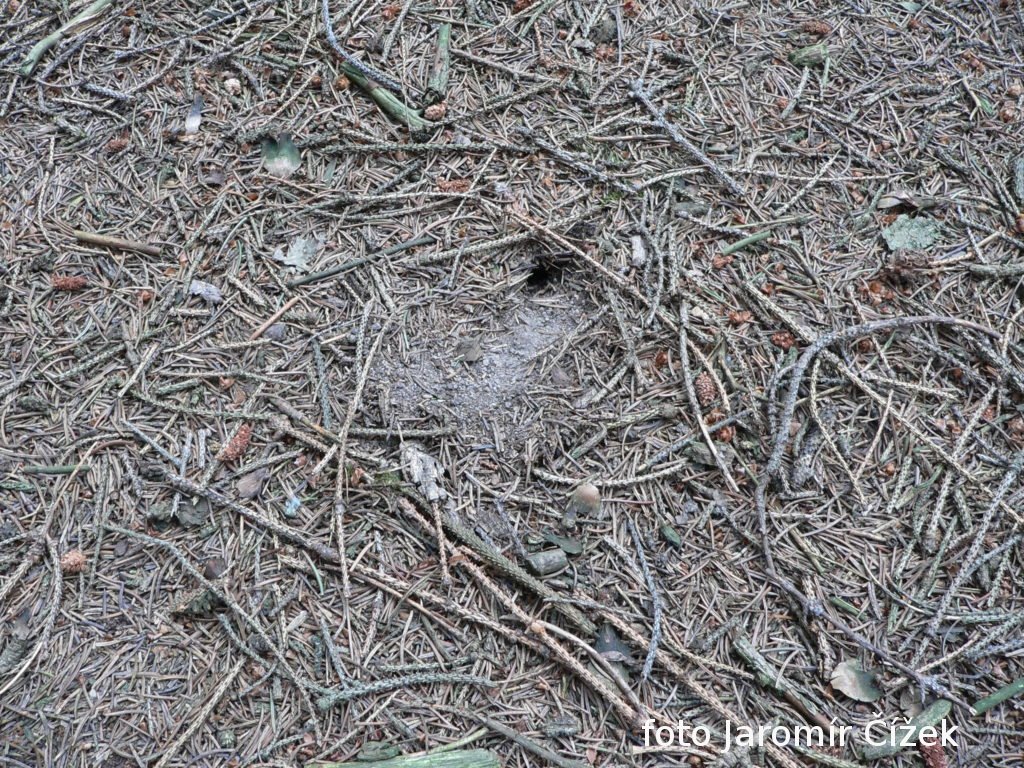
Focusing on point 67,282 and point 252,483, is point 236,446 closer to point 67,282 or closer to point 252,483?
point 252,483

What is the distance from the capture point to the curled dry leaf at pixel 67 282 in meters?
1.93

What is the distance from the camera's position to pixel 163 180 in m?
2.03

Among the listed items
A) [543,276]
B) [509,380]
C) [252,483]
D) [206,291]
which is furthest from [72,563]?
[543,276]

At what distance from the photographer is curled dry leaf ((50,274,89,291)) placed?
193 cm

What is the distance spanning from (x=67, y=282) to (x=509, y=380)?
1378 millimetres

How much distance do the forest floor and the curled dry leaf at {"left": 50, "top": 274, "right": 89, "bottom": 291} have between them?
24 millimetres

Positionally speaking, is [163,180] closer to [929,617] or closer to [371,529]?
[371,529]

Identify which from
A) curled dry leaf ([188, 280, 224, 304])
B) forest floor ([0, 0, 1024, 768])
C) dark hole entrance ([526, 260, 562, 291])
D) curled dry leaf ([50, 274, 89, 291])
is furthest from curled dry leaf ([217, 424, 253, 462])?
dark hole entrance ([526, 260, 562, 291])

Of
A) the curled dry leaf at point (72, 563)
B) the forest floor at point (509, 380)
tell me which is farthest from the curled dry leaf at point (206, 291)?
the curled dry leaf at point (72, 563)

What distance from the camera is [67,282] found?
1.93 metres

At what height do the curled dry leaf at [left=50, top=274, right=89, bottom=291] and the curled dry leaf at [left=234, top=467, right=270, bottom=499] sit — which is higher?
the curled dry leaf at [left=50, top=274, right=89, bottom=291]

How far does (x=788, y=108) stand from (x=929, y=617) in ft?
5.29

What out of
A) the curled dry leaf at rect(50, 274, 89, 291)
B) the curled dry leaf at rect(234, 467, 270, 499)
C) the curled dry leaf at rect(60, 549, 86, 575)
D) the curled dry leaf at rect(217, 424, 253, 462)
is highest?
the curled dry leaf at rect(50, 274, 89, 291)

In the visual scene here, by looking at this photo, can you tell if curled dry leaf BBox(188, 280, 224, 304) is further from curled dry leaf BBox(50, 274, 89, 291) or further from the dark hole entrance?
the dark hole entrance
